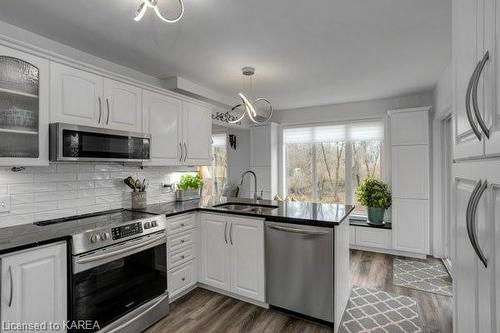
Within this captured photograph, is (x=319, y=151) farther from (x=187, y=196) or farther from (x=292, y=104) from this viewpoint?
(x=187, y=196)

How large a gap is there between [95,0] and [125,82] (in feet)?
2.86

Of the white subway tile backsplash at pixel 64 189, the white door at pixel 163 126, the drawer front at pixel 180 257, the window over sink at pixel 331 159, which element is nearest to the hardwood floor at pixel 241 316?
the drawer front at pixel 180 257

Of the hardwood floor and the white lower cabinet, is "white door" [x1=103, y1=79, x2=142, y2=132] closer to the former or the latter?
the white lower cabinet

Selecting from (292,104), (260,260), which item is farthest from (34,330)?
(292,104)

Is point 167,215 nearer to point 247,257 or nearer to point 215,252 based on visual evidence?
point 215,252

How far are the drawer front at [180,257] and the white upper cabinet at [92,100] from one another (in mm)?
1355

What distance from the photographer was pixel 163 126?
3.09 m

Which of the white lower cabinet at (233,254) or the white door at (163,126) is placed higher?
the white door at (163,126)

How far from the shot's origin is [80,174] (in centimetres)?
259

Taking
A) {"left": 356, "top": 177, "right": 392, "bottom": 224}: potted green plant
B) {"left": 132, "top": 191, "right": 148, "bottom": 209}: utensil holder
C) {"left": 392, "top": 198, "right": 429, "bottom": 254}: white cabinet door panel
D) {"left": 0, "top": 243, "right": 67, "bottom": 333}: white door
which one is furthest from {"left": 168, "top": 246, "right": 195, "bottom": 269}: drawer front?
{"left": 392, "top": 198, "right": 429, "bottom": 254}: white cabinet door panel

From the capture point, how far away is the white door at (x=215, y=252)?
2814 mm

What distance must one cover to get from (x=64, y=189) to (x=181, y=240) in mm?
1201

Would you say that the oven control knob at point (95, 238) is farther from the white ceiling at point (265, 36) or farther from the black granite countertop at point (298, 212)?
the white ceiling at point (265, 36)

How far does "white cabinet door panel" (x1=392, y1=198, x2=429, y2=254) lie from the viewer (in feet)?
13.1
